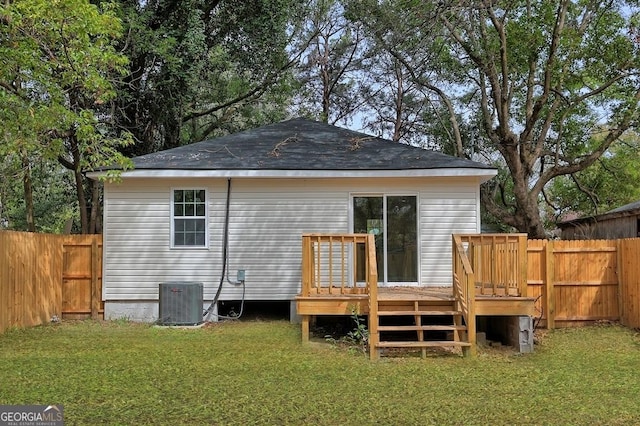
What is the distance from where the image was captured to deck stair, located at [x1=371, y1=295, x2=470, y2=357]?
801 cm

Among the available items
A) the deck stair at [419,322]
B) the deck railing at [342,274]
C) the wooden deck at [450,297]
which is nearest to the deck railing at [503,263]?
the wooden deck at [450,297]

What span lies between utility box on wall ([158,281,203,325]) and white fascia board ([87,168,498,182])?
204 cm

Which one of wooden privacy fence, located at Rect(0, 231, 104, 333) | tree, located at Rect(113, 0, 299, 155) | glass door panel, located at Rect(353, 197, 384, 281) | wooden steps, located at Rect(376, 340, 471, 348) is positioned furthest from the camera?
tree, located at Rect(113, 0, 299, 155)

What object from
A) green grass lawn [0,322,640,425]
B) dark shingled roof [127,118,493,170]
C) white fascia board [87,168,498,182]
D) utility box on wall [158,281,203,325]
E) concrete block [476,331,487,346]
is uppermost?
dark shingled roof [127,118,493,170]

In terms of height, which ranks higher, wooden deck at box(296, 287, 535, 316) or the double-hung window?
the double-hung window

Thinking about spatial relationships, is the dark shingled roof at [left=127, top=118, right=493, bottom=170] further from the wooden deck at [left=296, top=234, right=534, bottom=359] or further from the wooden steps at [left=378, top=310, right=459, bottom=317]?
the wooden steps at [left=378, top=310, right=459, bottom=317]

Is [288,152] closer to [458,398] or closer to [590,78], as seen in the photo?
[458,398]

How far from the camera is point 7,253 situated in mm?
9531

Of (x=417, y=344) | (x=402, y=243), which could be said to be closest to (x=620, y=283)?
(x=402, y=243)

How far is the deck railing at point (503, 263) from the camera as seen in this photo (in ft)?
28.0

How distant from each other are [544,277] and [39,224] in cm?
1989

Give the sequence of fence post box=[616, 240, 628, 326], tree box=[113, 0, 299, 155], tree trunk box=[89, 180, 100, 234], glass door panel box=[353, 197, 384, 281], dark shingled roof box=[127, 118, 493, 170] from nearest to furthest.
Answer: fence post box=[616, 240, 628, 326] < dark shingled roof box=[127, 118, 493, 170] < glass door panel box=[353, 197, 384, 281] < tree box=[113, 0, 299, 155] < tree trunk box=[89, 180, 100, 234]

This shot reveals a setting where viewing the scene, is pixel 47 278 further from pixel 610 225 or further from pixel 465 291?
pixel 610 225

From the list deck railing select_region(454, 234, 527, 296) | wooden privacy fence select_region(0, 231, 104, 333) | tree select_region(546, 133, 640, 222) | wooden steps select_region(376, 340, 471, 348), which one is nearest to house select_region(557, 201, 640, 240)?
tree select_region(546, 133, 640, 222)
